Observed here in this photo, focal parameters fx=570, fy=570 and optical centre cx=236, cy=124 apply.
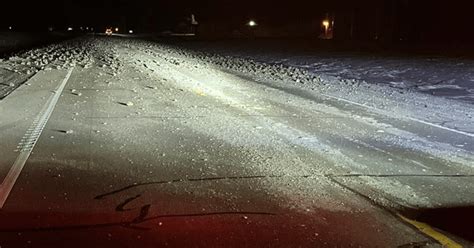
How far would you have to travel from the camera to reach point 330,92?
53.6 ft

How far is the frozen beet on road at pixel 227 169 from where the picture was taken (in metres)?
5.17

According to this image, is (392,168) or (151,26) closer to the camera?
(392,168)

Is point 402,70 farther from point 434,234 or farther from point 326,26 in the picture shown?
point 326,26

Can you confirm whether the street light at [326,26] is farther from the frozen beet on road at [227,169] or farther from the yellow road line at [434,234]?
the yellow road line at [434,234]

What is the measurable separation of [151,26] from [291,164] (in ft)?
459

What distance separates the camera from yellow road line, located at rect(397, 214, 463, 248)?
16.3 ft

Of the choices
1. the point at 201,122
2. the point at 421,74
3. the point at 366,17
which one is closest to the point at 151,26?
the point at 366,17

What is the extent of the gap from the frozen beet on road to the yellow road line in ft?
0.06

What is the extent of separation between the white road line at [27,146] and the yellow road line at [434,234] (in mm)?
4043

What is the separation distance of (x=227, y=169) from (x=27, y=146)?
10.4 feet

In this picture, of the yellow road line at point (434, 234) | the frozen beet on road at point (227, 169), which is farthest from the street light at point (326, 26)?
the yellow road line at point (434, 234)

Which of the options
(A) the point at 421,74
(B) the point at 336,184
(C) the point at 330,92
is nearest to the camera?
(B) the point at 336,184

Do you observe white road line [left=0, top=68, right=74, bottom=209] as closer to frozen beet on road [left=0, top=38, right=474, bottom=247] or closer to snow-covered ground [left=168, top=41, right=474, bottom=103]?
frozen beet on road [left=0, top=38, right=474, bottom=247]

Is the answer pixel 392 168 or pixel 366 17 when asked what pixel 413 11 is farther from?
pixel 392 168
